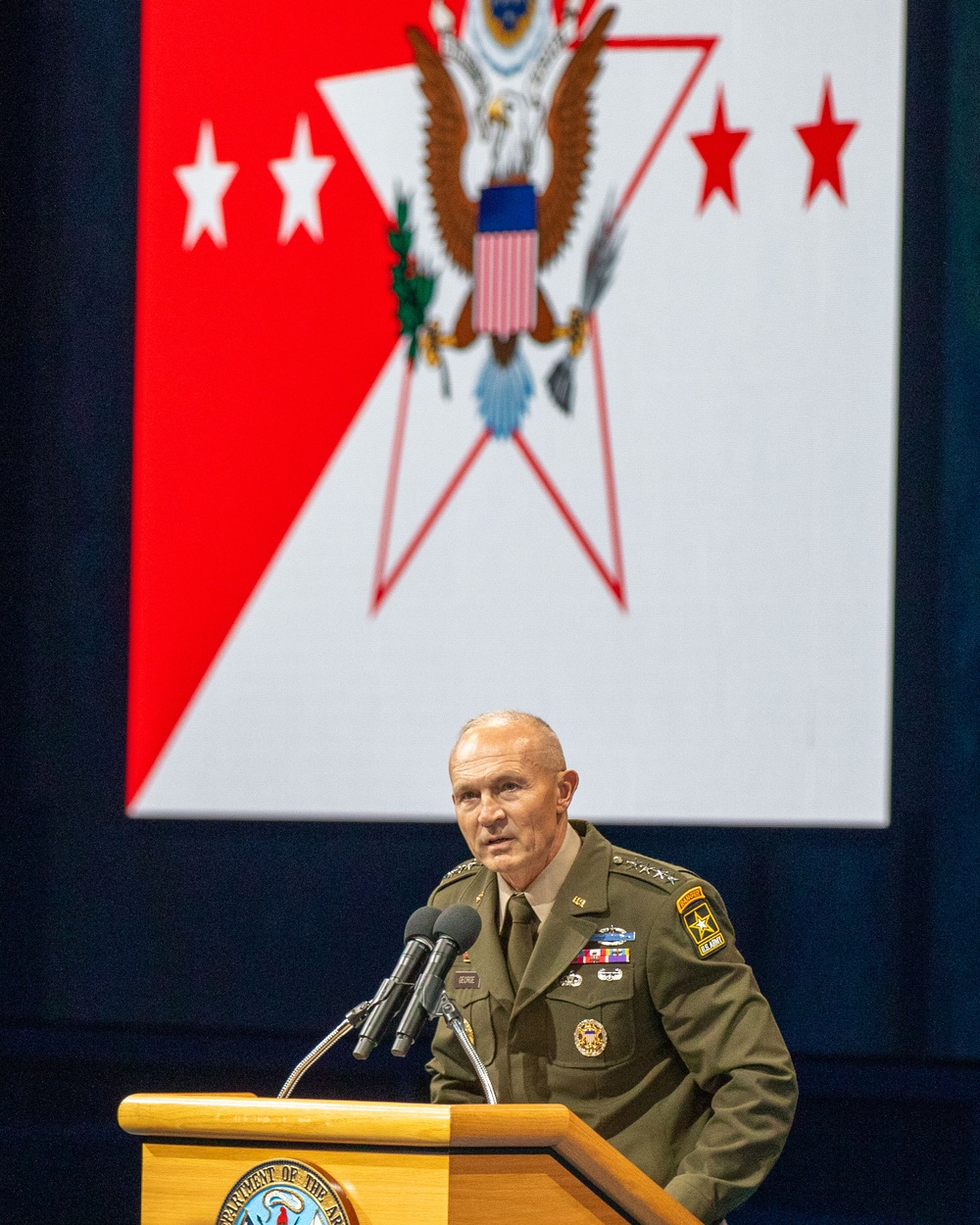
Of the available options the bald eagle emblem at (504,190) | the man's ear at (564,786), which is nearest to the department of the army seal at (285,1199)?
the man's ear at (564,786)

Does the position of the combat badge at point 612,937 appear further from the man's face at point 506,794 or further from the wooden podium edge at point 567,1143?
the wooden podium edge at point 567,1143

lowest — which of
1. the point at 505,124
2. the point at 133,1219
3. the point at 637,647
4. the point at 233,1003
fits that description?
the point at 133,1219

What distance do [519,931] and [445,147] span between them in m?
2.59

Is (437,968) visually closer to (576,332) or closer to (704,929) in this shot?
(704,929)

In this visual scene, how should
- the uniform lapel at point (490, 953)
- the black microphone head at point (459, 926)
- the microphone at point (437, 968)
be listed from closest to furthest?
the microphone at point (437, 968) → the black microphone head at point (459, 926) → the uniform lapel at point (490, 953)

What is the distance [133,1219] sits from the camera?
4.50 metres

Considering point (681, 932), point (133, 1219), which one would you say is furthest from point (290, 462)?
point (681, 932)

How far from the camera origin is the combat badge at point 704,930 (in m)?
2.45

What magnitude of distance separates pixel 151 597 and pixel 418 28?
5.69 ft

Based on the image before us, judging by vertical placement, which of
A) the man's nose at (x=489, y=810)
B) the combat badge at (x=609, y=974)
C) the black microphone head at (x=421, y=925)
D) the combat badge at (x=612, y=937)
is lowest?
the combat badge at (x=609, y=974)

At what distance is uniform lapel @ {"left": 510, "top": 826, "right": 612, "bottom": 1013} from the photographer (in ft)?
Answer: 8.16

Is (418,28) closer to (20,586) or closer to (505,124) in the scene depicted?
(505,124)

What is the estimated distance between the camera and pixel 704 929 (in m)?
2.47

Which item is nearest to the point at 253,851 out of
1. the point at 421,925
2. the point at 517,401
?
the point at 517,401
